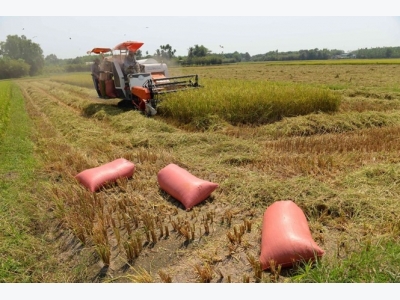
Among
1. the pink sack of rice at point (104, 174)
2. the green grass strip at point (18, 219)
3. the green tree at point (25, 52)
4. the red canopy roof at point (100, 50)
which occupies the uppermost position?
the green tree at point (25, 52)

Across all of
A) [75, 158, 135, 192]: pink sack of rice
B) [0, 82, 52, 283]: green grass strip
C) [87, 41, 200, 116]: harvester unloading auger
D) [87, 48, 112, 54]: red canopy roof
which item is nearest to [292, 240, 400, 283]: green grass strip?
[0, 82, 52, 283]: green grass strip

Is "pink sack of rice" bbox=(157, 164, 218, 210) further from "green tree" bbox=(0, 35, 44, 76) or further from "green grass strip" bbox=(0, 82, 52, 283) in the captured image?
"green tree" bbox=(0, 35, 44, 76)

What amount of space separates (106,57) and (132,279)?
10.2 m

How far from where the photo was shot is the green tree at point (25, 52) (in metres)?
64.8

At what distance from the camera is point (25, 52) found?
65625 millimetres

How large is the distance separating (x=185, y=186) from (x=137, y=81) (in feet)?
22.2

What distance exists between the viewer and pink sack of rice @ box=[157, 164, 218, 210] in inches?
152

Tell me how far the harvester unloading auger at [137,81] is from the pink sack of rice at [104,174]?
4576 millimetres

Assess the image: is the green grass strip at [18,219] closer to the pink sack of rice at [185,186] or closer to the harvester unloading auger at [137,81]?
the pink sack of rice at [185,186]

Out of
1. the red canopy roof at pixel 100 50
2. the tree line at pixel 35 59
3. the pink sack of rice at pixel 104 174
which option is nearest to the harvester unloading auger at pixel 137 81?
the red canopy roof at pixel 100 50

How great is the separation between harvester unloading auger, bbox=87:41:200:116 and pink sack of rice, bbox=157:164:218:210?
17.0 ft

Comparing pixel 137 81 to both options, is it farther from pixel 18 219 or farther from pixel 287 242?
pixel 287 242

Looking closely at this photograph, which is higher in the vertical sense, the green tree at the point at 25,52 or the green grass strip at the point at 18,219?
the green tree at the point at 25,52

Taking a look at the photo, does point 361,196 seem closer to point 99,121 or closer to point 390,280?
point 390,280
